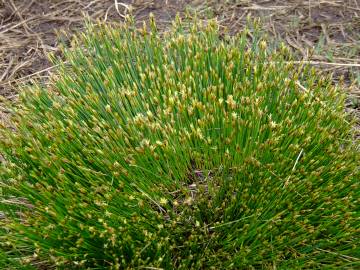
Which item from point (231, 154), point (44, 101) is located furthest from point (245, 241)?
point (44, 101)

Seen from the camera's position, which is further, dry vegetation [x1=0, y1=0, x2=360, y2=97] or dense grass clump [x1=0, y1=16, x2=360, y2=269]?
dry vegetation [x1=0, y1=0, x2=360, y2=97]

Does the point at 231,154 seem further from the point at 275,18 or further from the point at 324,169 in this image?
the point at 275,18

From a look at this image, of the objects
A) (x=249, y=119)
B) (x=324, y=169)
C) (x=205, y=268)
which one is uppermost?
(x=249, y=119)

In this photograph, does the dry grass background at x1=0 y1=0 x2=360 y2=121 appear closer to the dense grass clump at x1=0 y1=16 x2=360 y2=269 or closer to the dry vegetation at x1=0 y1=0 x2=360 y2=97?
the dry vegetation at x1=0 y1=0 x2=360 y2=97

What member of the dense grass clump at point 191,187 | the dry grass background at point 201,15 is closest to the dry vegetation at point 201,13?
the dry grass background at point 201,15

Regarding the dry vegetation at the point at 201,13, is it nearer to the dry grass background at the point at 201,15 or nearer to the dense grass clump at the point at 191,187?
the dry grass background at the point at 201,15

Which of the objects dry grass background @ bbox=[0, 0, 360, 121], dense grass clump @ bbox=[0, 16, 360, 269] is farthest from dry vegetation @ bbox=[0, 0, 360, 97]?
dense grass clump @ bbox=[0, 16, 360, 269]
